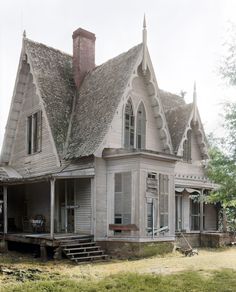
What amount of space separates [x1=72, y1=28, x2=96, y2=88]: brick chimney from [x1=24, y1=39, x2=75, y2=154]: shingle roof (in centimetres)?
45

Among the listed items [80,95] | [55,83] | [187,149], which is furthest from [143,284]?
[187,149]

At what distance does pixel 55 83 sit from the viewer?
77.6ft

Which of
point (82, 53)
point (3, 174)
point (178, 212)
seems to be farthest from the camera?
point (178, 212)

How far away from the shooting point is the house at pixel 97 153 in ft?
64.2

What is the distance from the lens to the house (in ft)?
64.2

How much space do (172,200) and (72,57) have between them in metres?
10.6

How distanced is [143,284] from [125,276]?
1058 millimetres

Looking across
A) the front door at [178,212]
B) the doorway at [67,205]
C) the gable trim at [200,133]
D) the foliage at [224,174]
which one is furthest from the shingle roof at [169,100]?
the foliage at [224,174]

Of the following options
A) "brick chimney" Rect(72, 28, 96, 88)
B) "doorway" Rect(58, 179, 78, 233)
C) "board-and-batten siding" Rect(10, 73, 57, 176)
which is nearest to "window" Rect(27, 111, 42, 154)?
"board-and-batten siding" Rect(10, 73, 57, 176)

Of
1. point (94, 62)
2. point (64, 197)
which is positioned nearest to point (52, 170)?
point (64, 197)

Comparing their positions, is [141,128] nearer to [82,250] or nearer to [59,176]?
[59,176]

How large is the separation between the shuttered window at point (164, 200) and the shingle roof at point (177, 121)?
523 centimetres

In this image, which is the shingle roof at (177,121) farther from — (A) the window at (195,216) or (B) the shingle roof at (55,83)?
(B) the shingle roof at (55,83)

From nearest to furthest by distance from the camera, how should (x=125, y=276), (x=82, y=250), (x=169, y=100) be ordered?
1. (x=125, y=276)
2. (x=82, y=250)
3. (x=169, y=100)
